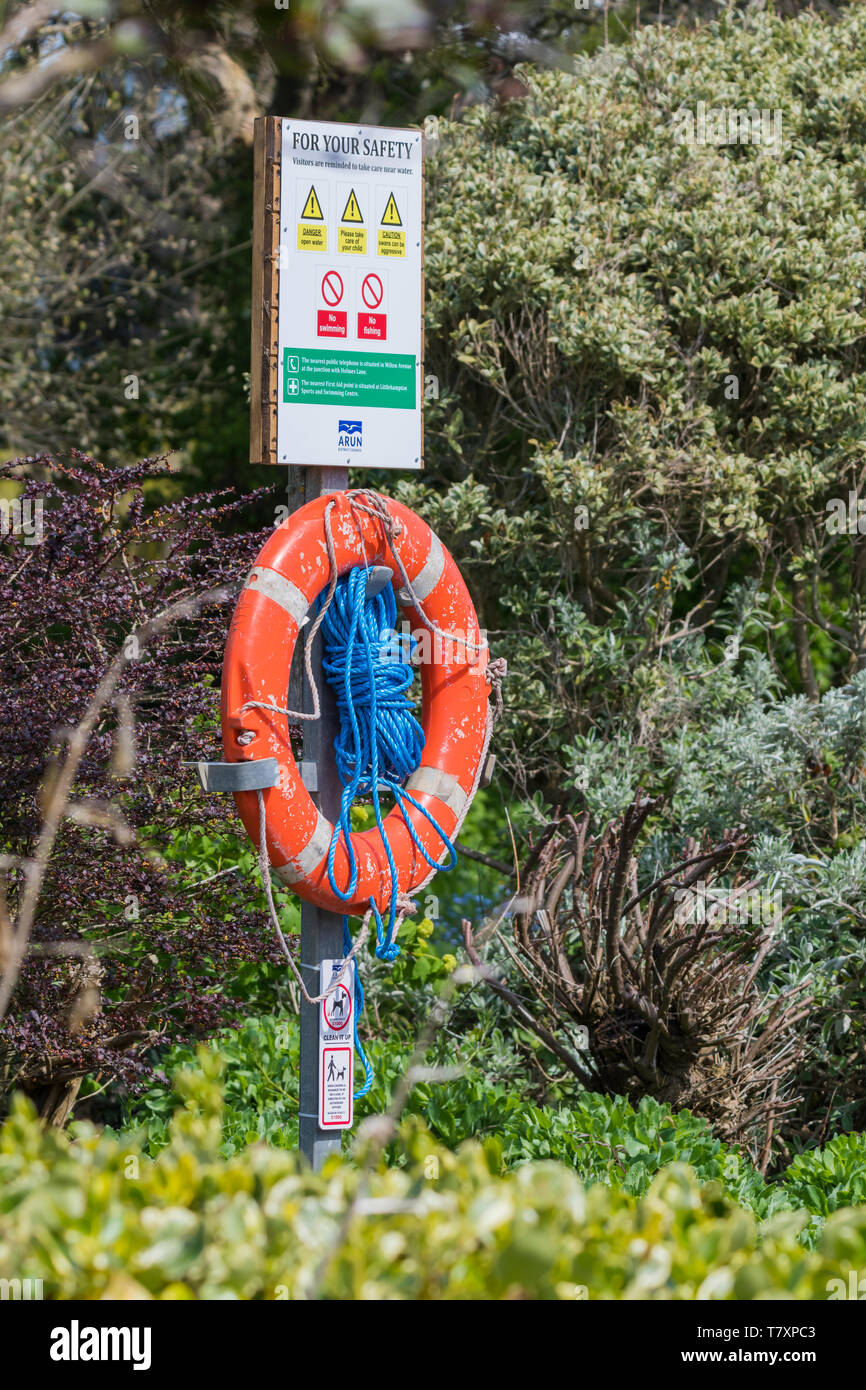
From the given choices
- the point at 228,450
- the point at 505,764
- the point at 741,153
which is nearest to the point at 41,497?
the point at 505,764

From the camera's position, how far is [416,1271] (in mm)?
1426

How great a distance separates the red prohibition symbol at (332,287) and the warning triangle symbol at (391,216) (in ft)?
0.56

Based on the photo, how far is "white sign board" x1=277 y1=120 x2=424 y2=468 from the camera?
9.37 ft

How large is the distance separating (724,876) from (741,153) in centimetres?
295

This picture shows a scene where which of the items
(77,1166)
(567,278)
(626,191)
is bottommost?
(77,1166)

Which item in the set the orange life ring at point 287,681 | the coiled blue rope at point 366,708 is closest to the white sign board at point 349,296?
the orange life ring at point 287,681

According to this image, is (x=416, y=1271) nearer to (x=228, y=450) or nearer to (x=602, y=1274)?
(x=602, y=1274)

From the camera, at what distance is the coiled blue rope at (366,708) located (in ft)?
9.43

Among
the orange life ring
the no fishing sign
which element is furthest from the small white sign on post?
the no fishing sign

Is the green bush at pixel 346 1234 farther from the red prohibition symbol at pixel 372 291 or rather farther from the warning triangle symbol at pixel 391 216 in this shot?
the warning triangle symbol at pixel 391 216

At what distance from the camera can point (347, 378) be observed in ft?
9.53

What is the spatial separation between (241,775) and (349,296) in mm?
1064

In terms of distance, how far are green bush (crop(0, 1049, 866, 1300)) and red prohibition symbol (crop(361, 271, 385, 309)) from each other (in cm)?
183

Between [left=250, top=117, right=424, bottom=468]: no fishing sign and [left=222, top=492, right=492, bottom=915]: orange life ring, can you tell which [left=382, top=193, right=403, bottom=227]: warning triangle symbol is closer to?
[left=250, top=117, right=424, bottom=468]: no fishing sign
